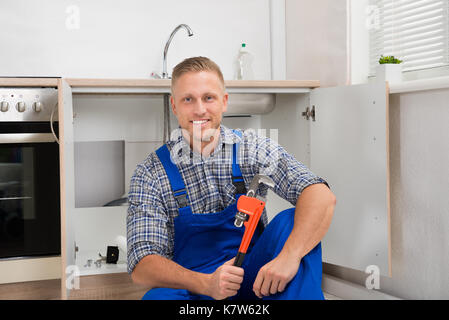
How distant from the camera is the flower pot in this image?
6.08 ft

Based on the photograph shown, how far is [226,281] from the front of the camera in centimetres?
112

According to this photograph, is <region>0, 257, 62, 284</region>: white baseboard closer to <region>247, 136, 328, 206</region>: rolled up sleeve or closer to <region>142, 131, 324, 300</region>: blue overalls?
<region>142, 131, 324, 300</region>: blue overalls

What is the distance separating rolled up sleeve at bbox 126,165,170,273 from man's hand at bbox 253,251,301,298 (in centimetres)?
30

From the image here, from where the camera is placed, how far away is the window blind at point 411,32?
1.89 meters

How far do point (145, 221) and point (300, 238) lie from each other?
417 mm

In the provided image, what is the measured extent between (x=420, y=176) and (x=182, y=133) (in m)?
0.94

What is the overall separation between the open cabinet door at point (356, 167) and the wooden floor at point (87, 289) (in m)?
0.91

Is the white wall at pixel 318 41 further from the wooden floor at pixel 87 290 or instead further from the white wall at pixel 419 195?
the wooden floor at pixel 87 290

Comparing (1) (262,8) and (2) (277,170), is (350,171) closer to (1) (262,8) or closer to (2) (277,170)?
(2) (277,170)

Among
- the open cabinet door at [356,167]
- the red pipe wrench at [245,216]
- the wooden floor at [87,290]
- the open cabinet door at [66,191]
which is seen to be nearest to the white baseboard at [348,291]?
the wooden floor at [87,290]

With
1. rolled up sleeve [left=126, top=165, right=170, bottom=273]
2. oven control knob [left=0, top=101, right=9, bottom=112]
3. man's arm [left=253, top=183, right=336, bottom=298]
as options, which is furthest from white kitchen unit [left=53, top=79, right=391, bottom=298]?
man's arm [left=253, top=183, right=336, bottom=298]

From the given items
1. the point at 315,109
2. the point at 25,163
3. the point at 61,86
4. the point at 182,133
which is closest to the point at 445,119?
the point at 315,109

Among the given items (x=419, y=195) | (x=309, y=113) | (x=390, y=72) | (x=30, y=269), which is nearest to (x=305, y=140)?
(x=309, y=113)

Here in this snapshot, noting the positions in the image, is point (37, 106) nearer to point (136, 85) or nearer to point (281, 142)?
point (136, 85)
